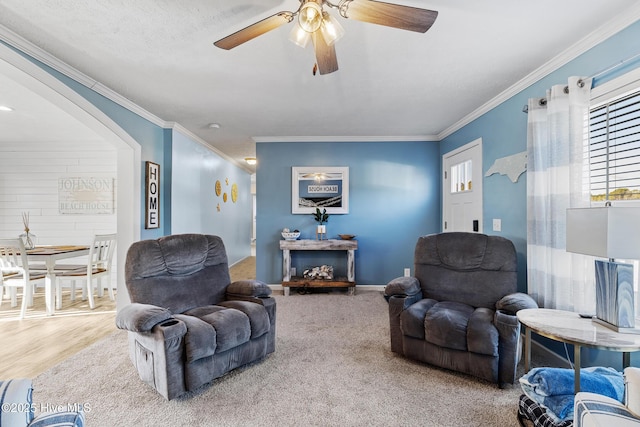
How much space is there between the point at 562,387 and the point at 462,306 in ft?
2.94

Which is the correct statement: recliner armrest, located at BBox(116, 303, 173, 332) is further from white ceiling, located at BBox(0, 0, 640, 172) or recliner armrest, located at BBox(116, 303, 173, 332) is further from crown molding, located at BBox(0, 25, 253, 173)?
crown molding, located at BBox(0, 25, 253, 173)

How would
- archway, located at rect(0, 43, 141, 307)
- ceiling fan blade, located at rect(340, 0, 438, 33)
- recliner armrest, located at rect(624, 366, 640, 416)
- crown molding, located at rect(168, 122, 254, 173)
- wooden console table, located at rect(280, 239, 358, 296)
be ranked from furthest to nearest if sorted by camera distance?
wooden console table, located at rect(280, 239, 358, 296), crown molding, located at rect(168, 122, 254, 173), archway, located at rect(0, 43, 141, 307), ceiling fan blade, located at rect(340, 0, 438, 33), recliner armrest, located at rect(624, 366, 640, 416)

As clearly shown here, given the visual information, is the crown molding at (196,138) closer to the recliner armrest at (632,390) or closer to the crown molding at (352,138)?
the crown molding at (352,138)

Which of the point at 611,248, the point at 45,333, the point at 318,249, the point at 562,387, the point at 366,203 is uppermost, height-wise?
the point at 366,203

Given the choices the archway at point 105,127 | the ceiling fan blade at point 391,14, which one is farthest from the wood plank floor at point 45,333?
the ceiling fan blade at point 391,14

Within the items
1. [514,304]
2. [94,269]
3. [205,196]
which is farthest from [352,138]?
[94,269]

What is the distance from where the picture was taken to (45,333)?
300cm

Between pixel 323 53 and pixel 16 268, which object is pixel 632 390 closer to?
pixel 323 53

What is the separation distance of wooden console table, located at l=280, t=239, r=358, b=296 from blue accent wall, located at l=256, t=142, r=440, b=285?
1.08 feet

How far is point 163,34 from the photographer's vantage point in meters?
2.00

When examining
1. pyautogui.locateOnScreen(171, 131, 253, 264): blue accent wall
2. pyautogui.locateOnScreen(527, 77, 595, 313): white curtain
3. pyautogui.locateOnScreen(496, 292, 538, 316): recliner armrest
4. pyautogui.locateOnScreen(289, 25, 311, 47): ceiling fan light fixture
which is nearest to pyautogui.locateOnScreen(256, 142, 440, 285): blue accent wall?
pyautogui.locateOnScreen(171, 131, 253, 264): blue accent wall

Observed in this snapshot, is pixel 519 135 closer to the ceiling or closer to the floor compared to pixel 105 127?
closer to the floor

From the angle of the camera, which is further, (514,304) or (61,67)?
(61,67)

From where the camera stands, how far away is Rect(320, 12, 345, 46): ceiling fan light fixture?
1405 millimetres
